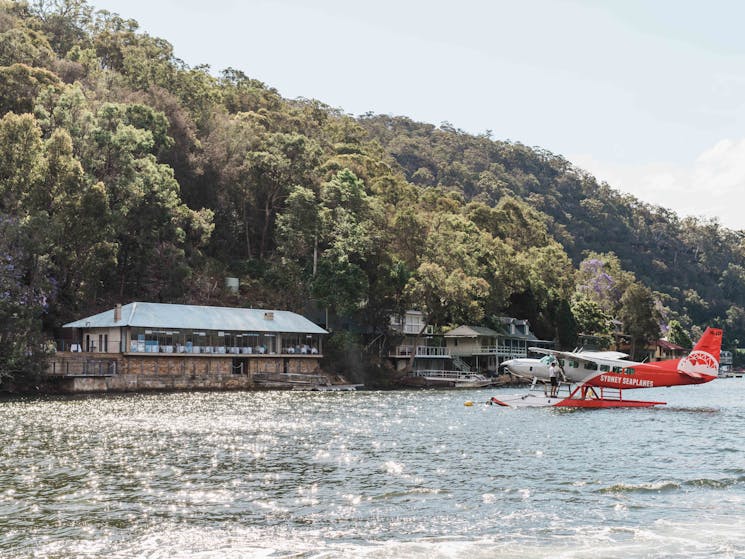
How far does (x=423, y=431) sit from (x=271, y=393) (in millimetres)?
31561

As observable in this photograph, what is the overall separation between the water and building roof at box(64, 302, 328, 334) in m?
27.0

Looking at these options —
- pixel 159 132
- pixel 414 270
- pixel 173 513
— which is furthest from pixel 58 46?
pixel 173 513

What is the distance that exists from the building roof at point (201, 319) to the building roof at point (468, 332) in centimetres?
2374

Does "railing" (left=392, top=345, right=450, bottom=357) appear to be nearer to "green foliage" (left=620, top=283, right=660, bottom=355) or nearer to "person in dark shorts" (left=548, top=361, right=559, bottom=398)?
"person in dark shorts" (left=548, top=361, right=559, bottom=398)

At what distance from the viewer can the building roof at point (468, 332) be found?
99.1 m

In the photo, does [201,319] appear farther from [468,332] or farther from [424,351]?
[468,332]

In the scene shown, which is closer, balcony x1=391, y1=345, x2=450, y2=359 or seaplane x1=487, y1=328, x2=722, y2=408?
seaplane x1=487, y1=328, x2=722, y2=408

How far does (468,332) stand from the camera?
99188mm

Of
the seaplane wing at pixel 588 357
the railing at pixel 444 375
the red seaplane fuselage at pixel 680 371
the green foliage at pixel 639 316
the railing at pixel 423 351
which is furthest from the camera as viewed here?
the green foliage at pixel 639 316

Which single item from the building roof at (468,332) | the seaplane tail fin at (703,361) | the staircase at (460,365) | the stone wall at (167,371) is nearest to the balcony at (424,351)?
the staircase at (460,365)

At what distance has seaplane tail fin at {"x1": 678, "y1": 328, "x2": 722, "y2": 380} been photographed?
5541 centimetres

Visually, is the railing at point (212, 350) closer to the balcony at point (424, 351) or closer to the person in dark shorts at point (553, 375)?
the balcony at point (424, 351)

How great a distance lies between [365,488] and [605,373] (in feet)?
115

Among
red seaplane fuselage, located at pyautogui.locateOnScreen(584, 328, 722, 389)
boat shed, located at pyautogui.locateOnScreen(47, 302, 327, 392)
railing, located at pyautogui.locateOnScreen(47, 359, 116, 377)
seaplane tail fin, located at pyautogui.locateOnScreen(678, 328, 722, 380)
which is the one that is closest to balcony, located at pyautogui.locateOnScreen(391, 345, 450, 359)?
boat shed, located at pyautogui.locateOnScreen(47, 302, 327, 392)
